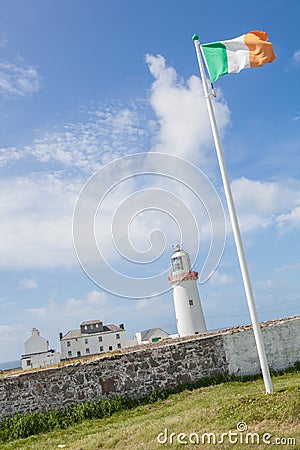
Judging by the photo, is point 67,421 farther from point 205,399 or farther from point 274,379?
point 274,379

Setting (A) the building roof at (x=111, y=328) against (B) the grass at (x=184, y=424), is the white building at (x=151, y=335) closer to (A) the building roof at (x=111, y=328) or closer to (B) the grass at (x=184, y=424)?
(A) the building roof at (x=111, y=328)

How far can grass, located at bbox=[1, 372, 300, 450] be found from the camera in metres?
6.64

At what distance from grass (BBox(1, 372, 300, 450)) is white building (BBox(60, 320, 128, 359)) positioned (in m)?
49.4

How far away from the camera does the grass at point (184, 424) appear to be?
6645mm

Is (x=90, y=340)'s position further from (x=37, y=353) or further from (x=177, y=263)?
(x=177, y=263)

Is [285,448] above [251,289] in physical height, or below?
below

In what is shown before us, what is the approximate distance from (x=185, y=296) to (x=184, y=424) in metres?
24.9

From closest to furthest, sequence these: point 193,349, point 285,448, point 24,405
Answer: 1. point 285,448
2. point 24,405
3. point 193,349

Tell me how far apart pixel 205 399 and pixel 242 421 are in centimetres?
300

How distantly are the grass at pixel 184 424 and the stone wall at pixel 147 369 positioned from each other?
3.24 feet

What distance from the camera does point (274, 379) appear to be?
11.5 m

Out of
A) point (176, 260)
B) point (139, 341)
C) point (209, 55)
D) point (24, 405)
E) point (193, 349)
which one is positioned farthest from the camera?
point (139, 341)

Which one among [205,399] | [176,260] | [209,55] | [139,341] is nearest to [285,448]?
[205,399]

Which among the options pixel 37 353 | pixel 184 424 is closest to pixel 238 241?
pixel 184 424
